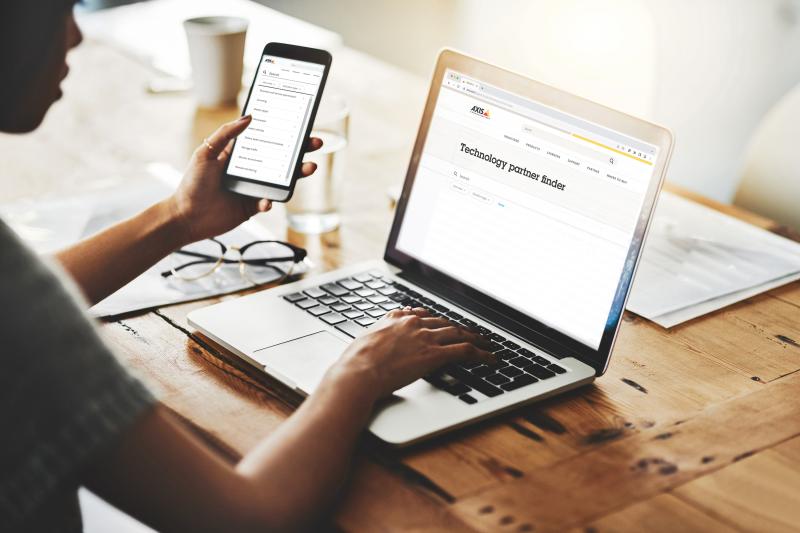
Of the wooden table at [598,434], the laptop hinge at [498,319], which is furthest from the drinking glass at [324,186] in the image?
the laptop hinge at [498,319]

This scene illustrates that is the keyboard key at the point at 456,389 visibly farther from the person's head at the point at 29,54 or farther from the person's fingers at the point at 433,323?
the person's head at the point at 29,54

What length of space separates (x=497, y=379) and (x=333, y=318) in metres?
0.23

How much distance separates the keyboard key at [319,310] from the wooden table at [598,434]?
0.40ft

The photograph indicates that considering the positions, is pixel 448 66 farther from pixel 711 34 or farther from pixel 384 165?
pixel 711 34

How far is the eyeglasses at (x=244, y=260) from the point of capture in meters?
1.20

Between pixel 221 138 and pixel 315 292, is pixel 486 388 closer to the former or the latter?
pixel 315 292

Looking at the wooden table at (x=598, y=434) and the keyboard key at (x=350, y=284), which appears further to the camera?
the keyboard key at (x=350, y=284)

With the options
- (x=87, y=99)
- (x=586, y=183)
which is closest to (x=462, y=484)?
(x=586, y=183)

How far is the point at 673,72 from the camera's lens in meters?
2.69

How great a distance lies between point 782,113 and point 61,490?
1.46m

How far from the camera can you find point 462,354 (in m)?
0.93

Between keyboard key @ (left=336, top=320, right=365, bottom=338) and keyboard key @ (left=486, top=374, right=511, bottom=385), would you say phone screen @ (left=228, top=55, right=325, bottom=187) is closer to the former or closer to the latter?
keyboard key @ (left=336, top=320, right=365, bottom=338)

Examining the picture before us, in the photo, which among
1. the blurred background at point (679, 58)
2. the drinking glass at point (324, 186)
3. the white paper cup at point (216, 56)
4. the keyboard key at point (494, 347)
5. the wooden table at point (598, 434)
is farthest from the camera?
the blurred background at point (679, 58)

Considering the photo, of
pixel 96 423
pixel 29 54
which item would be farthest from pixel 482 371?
pixel 29 54
